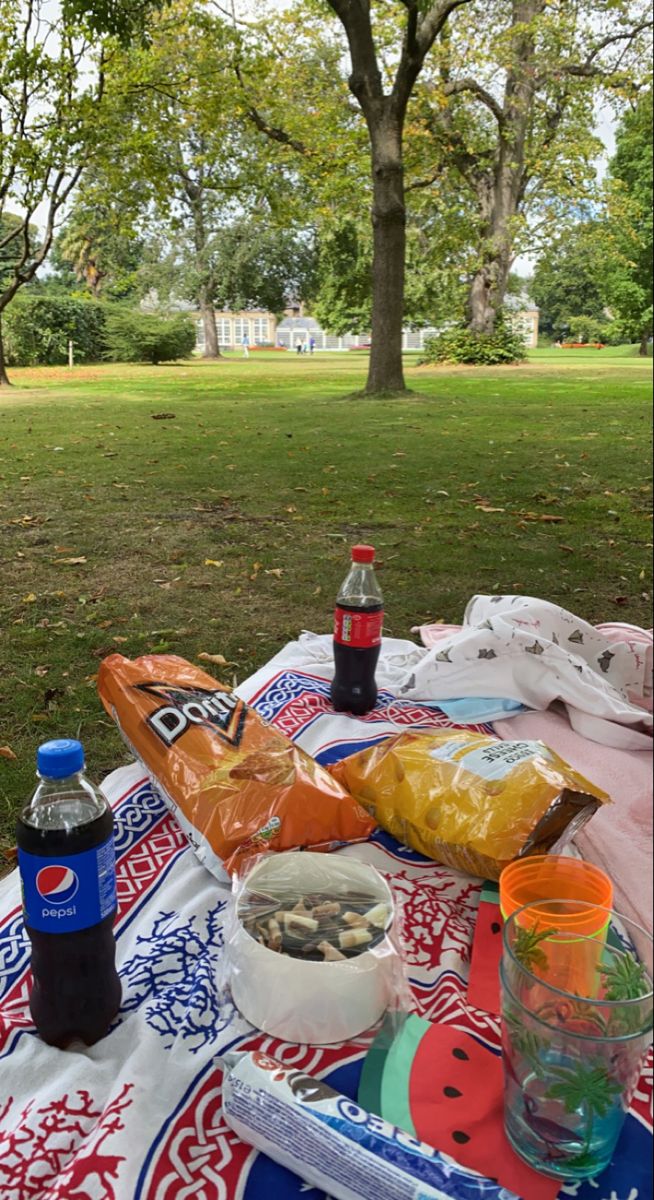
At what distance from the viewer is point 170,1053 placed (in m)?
0.92

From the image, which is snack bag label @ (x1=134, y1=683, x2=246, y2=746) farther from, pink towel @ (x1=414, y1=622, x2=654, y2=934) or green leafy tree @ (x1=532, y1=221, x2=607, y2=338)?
green leafy tree @ (x1=532, y1=221, x2=607, y2=338)

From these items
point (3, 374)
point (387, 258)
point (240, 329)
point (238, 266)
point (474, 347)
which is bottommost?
point (3, 374)

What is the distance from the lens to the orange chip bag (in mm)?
1225

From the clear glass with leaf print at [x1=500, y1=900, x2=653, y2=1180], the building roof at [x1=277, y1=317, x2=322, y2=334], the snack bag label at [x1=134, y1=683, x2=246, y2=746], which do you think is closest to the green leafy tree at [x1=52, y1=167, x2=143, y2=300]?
the building roof at [x1=277, y1=317, x2=322, y2=334]

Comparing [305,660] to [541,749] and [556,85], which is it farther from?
[556,85]

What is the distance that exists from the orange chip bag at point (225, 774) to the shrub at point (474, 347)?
8.37 m

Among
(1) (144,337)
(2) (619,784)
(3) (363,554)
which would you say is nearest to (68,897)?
(2) (619,784)

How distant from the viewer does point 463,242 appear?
22.0 feet

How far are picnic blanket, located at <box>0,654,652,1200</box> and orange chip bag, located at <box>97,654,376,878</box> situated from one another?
0.07 metres

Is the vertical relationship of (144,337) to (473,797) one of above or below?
above

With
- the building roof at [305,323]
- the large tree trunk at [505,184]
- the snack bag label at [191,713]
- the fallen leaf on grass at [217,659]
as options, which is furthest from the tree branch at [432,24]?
the snack bag label at [191,713]

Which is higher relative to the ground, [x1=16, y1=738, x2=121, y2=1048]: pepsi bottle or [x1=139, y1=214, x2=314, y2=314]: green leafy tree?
[x1=139, y1=214, x2=314, y2=314]: green leafy tree

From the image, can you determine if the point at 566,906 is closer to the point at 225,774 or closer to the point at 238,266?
the point at 225,774

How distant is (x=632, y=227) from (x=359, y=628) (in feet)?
8.30
